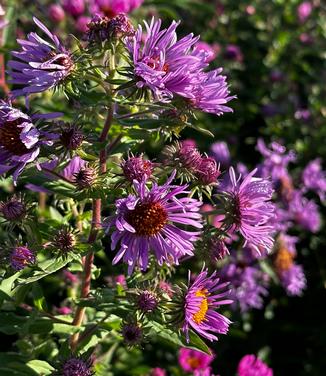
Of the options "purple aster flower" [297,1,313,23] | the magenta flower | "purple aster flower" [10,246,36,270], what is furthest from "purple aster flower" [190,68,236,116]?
Result: "purple aster flower" [297,1,313,23]

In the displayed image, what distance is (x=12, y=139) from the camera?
1.53 metres

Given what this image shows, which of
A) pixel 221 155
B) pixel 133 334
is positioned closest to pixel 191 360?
pixel 133 334

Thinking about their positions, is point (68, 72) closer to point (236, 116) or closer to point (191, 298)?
point (191, 298)

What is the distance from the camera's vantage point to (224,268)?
2.76m

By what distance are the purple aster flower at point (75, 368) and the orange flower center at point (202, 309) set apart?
0.95 feet

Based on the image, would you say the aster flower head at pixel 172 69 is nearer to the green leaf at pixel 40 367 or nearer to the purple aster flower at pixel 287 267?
the green leaf at pixel 40 367

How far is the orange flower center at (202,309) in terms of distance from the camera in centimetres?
158

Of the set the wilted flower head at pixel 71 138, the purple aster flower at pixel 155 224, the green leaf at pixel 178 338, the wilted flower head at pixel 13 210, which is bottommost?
the green leaf at pixel 178 338

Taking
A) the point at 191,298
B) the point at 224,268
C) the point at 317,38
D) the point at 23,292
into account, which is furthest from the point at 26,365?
the point at 317,38

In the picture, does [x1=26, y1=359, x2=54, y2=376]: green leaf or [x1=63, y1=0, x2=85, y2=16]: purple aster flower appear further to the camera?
[x1=63, y1=0, x2=85, y2=16]: purple aster flower

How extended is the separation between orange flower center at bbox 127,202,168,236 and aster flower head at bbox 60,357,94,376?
1.13ft

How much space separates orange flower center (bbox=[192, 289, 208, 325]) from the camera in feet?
5.19

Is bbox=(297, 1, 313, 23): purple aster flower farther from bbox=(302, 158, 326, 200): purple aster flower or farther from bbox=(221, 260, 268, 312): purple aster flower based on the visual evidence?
bbox=(221, 260, 268, 312): purple aster flower

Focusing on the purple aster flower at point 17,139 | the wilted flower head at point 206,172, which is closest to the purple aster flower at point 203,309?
the wilted flower head at point 206,172
